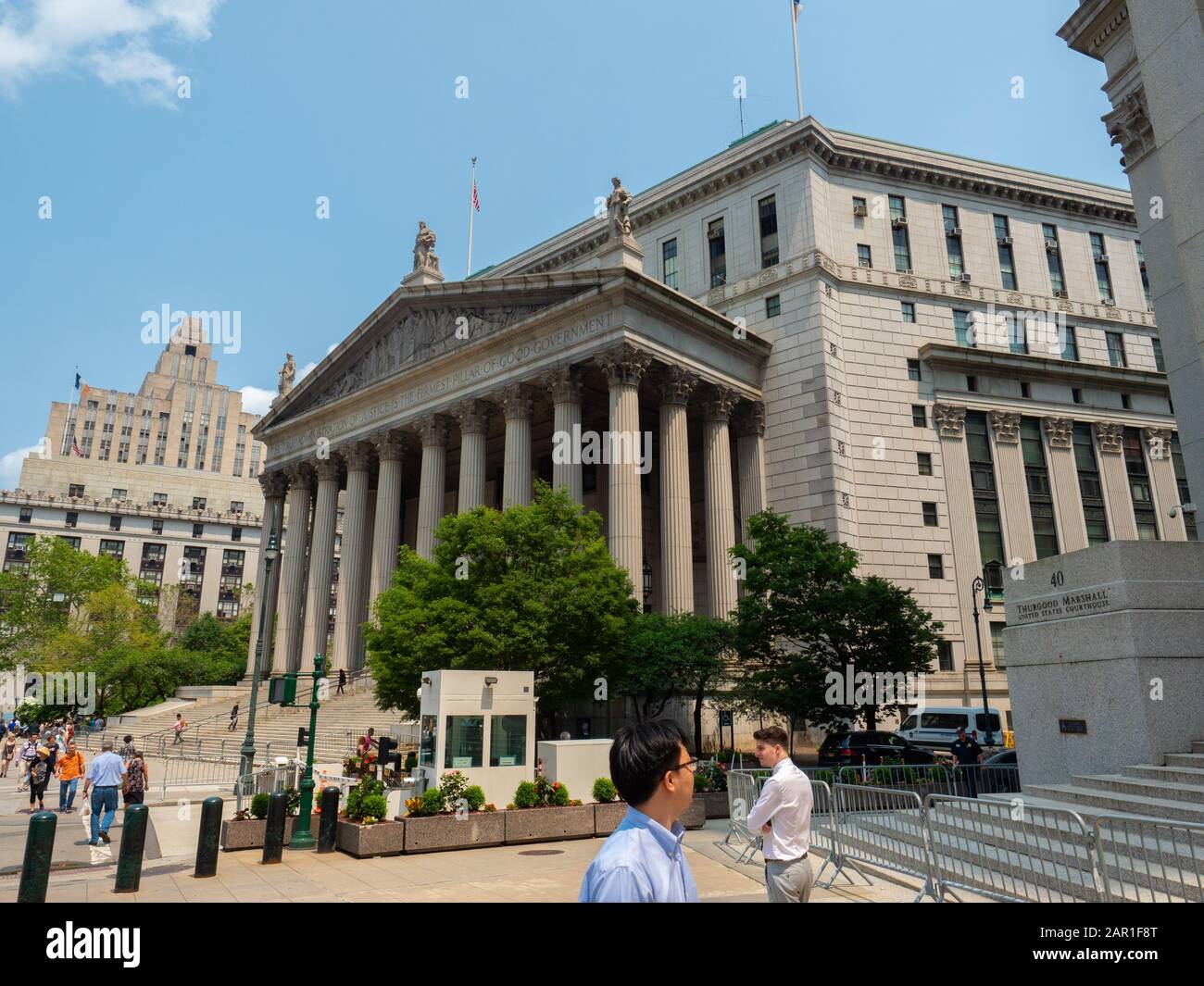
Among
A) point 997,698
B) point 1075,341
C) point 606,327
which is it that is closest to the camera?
point 606,327

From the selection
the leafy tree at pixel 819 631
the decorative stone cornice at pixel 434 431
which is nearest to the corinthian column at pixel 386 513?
the decorative stone cornice at pixel 434 431

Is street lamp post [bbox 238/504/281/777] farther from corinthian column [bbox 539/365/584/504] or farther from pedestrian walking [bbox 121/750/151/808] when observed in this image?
corinthian column [bbox 539/365/584/504]

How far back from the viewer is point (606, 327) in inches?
1506

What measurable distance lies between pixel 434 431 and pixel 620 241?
14.9 metres

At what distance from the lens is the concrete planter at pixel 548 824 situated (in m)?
17.4

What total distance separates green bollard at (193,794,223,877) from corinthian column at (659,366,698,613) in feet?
78.4

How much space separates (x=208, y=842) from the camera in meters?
13.6

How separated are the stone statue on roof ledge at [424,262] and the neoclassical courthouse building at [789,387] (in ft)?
0.47

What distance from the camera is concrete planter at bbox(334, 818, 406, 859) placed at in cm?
1544

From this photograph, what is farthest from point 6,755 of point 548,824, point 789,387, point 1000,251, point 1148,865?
point 1000,251

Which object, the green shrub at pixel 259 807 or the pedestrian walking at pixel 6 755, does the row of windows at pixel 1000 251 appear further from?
the pedestrian walking at pixel 6 755
